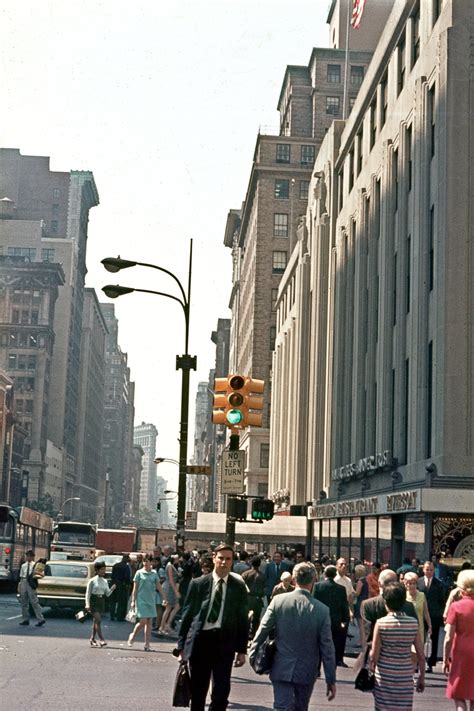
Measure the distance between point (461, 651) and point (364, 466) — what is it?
3226 cm

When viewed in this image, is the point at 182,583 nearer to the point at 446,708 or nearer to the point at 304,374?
the point at 446,708

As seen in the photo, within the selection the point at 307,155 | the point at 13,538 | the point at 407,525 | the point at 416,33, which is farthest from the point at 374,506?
the point at 307,155

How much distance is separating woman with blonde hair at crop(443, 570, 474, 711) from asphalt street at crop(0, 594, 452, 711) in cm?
349

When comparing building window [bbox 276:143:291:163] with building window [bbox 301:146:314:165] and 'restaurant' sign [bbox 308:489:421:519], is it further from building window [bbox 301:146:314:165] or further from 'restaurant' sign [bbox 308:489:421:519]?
'restaurant' sign [bbox 308:489:421:519]

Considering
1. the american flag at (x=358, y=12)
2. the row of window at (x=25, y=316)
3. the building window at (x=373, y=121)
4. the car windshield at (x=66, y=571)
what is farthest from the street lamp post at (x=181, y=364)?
the row of window at (x=25, y=316)

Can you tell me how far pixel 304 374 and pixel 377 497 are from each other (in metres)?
32.5

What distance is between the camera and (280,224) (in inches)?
4331

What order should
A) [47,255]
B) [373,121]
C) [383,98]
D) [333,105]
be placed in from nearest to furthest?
[383,98]
[373,121]
[333,105]
[47,255]

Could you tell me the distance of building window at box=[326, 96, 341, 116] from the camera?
11512cm

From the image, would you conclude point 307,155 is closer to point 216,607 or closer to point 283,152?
point 283,152

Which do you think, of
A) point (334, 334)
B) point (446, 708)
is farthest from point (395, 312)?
point (446, 708)

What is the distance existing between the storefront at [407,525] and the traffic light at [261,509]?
1287cm

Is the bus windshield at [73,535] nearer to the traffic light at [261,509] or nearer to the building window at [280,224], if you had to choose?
the traffic light at [261,509]

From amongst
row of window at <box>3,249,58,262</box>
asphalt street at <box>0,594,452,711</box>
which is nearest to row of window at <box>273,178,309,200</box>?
row of window at <box>3,249,58,262</box>
